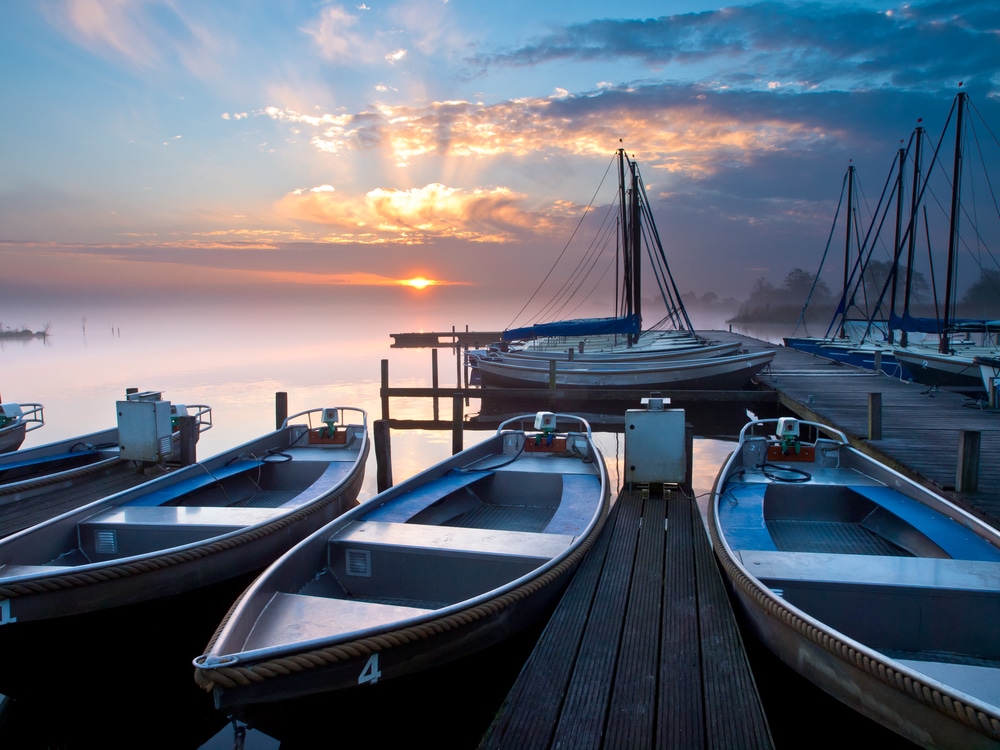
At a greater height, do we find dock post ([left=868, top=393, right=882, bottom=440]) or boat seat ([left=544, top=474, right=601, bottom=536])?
dock post ([left=868, top=393, right=882, bottom=440])

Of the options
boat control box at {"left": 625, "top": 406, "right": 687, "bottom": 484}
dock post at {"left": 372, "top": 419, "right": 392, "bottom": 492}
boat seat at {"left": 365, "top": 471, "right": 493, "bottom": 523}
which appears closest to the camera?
boat seat at {"left": 365, "top": 471, "right": 493, "bottom": 523}

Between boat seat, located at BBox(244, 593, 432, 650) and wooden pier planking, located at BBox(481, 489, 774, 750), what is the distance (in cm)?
99

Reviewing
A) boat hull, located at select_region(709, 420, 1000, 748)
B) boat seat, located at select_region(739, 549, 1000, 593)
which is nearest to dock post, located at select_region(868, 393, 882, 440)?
boat hull, located at select_region(709, 420, 1000, 748)

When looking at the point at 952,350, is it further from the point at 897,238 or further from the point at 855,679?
the point at 855,679

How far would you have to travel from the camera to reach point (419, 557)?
17.1ft

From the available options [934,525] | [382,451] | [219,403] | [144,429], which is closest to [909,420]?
[934,525]

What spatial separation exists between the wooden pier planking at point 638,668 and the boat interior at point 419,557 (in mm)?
580

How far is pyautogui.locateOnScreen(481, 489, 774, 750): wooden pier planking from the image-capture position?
348 centimetres

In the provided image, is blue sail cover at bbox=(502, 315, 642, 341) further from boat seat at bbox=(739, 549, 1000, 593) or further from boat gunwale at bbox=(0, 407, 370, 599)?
boat seat at bbox=(739, 549, 1000, 593)

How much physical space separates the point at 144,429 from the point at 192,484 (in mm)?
2483

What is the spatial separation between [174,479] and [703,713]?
21.6 feet

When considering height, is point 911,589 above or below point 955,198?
below

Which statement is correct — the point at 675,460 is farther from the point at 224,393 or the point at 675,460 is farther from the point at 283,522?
the point at 224,393

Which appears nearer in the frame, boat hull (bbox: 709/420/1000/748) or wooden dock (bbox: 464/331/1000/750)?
boat hull (bbox: 709/420/1000/748)
